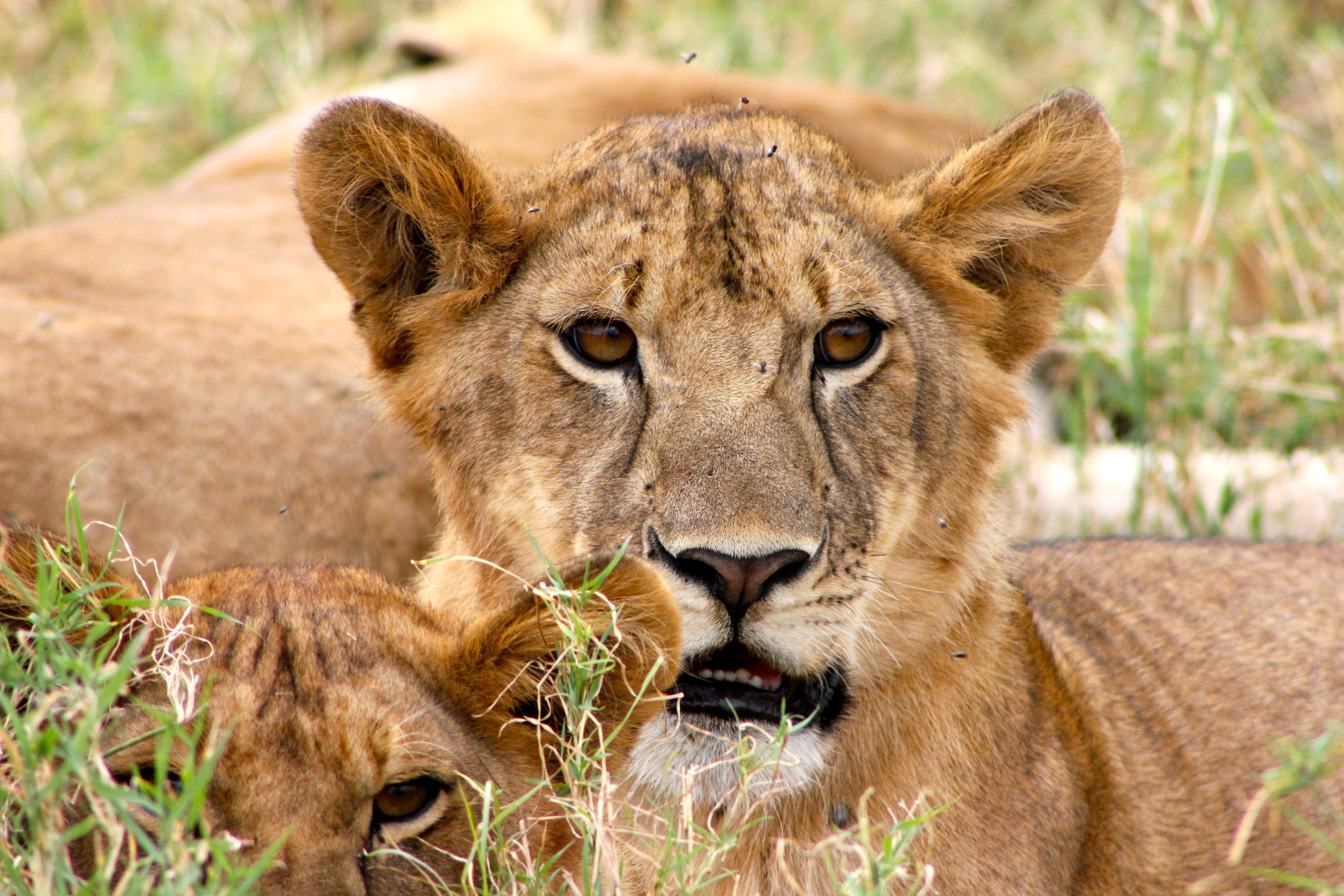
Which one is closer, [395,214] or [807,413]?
[807,413]

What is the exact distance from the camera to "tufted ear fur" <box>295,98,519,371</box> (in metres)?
2.81

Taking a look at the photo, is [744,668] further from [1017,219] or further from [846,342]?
[1017,219]

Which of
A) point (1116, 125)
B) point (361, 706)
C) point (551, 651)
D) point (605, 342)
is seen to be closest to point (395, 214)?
point (605, 342)

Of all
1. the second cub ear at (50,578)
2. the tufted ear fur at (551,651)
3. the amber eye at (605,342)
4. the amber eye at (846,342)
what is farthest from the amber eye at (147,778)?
the amber eye at (846,342)

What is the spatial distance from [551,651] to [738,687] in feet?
1.14

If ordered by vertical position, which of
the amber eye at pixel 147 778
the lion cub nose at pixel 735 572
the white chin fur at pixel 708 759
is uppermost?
the lion cub nose at pixel 735 572

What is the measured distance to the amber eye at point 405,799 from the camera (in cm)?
217

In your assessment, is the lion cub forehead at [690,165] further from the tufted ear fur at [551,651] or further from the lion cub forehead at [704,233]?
the tufted ear fur at [551,651]

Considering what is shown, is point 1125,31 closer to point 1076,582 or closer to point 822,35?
point 822,35

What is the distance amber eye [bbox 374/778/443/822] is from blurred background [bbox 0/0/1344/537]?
1.73 metres

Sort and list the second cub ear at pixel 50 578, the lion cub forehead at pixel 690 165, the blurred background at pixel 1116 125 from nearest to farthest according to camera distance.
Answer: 1. the second cub ear at pixel 50 578
2. the lion cub forehead at pixel 690 165
3. the blurred background at pixel 1116 125

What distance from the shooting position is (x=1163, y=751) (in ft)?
10.3

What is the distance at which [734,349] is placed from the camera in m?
2.61

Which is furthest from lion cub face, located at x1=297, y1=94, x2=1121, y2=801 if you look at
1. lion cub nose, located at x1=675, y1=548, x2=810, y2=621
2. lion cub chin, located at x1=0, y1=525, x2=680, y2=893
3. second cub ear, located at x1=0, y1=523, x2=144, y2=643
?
second cub ear, located at x1=0, y1=523, x2=144, y2=643
